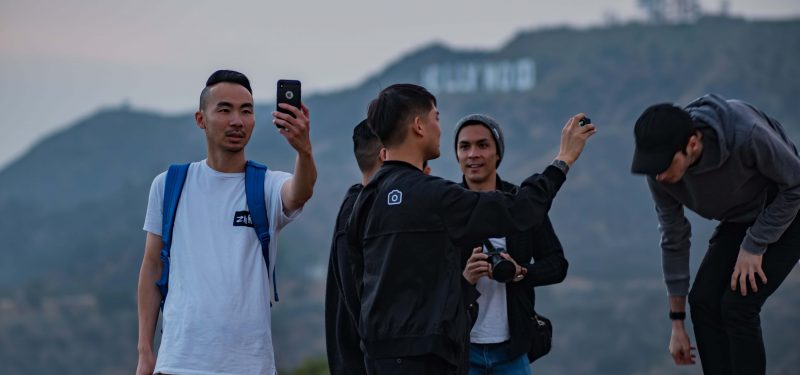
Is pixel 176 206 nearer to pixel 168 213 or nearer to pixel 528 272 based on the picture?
pixel 168 213

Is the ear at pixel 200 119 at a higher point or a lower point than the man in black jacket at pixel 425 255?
higher

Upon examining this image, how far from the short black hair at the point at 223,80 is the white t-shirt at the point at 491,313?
1.45 meters

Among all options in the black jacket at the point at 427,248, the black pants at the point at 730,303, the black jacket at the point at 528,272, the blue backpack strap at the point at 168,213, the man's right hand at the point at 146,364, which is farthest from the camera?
the black jacket at the point at 528,272

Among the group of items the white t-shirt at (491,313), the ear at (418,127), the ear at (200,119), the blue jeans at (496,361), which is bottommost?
the blue jeans at (496,361)

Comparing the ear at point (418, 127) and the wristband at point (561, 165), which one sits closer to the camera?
the wristband at point (561, 165)

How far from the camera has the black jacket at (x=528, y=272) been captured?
561cm

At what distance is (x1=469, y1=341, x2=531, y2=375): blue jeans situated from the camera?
561cm

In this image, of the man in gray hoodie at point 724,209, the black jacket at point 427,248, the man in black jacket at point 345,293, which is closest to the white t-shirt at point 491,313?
the man in black jacket at point 345,293

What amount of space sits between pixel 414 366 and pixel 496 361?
1.16 meters

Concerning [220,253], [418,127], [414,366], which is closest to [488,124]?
[418,127]

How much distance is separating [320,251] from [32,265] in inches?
1360

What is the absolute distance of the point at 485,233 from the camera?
4555 millimetres

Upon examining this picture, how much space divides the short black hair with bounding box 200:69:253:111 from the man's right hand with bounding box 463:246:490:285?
1.32 meters

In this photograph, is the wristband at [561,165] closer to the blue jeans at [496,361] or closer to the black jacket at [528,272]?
the black jacket at [528,272]
